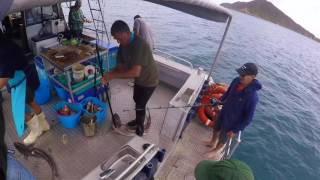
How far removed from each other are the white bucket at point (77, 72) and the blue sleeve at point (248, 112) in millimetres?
3106

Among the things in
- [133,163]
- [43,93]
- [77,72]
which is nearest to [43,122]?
[43,93]

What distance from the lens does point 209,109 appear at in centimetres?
482

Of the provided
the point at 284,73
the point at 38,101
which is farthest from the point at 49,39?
the point at 284,73

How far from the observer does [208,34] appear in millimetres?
22219

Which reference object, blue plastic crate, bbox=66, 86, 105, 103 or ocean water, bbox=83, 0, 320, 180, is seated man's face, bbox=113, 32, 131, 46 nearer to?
blue plastic crate, bbox=66, 86, 105, 103

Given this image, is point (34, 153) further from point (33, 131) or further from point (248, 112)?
point (248, 112)

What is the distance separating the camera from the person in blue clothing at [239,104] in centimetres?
314

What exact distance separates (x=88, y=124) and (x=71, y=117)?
0.41 metres

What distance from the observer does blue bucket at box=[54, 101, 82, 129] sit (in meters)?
3.98

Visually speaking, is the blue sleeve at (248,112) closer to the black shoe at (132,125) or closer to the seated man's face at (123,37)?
the black shoe at (132,125)

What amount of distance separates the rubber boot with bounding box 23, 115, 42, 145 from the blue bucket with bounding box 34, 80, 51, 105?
3.44 ft

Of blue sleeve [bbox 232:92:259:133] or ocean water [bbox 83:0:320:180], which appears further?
ocean water [bbox 83:0:320:180]

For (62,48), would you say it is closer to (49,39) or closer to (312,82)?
(49,39)

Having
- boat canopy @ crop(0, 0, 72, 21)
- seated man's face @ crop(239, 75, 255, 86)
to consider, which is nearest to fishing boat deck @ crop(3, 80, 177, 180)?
seated man's face @ crop(239, 75, 255, 86)
